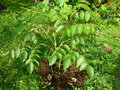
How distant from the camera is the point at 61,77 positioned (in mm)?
2373

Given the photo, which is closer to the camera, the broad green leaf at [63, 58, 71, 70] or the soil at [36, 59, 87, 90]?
the broad green leaf at [63, 58, 71, 70]

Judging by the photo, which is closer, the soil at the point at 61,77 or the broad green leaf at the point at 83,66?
the broad green leaf at the point at 83,66

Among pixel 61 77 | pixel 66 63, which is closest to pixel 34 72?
pixel 61 77

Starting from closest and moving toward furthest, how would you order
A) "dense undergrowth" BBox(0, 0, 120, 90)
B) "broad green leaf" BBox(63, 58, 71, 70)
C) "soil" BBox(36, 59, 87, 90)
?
"broad green leaf" BBox(63, 58, 71, 70)
"dense undergrowth" BBox(0, 0, 120, 90)
"soil" BBox(36, 59, 87, 90)

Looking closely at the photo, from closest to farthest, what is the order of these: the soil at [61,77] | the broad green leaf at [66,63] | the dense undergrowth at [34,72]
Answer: the broad green leaf at [66,63] < the dense undergrowth at [34,72] < the soil at [61,77]

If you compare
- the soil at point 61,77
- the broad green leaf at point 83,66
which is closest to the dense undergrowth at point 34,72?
the soil at point 61,77

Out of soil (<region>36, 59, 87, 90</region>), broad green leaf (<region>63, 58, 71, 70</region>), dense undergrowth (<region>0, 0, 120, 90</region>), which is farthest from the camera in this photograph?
soil (<region>36, 59, 87, 90</region>)

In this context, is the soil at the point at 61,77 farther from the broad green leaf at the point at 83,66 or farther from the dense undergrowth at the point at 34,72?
the broad green leaf at the point at 83,66

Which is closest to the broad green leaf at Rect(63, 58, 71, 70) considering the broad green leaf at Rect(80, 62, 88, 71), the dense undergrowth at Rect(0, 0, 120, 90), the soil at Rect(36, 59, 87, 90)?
the broad green leaf at Rect(80, 62, 88, 71)

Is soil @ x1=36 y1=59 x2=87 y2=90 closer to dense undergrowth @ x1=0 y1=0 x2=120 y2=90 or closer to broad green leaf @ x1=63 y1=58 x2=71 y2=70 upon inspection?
dense undergrowth @ x1=0 y1=0 x2=120 y2=90

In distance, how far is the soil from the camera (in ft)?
7.53

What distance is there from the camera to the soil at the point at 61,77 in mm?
2294

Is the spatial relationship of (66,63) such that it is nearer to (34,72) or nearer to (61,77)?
(61,77)

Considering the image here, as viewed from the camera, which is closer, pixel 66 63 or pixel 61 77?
pixel 66 63
